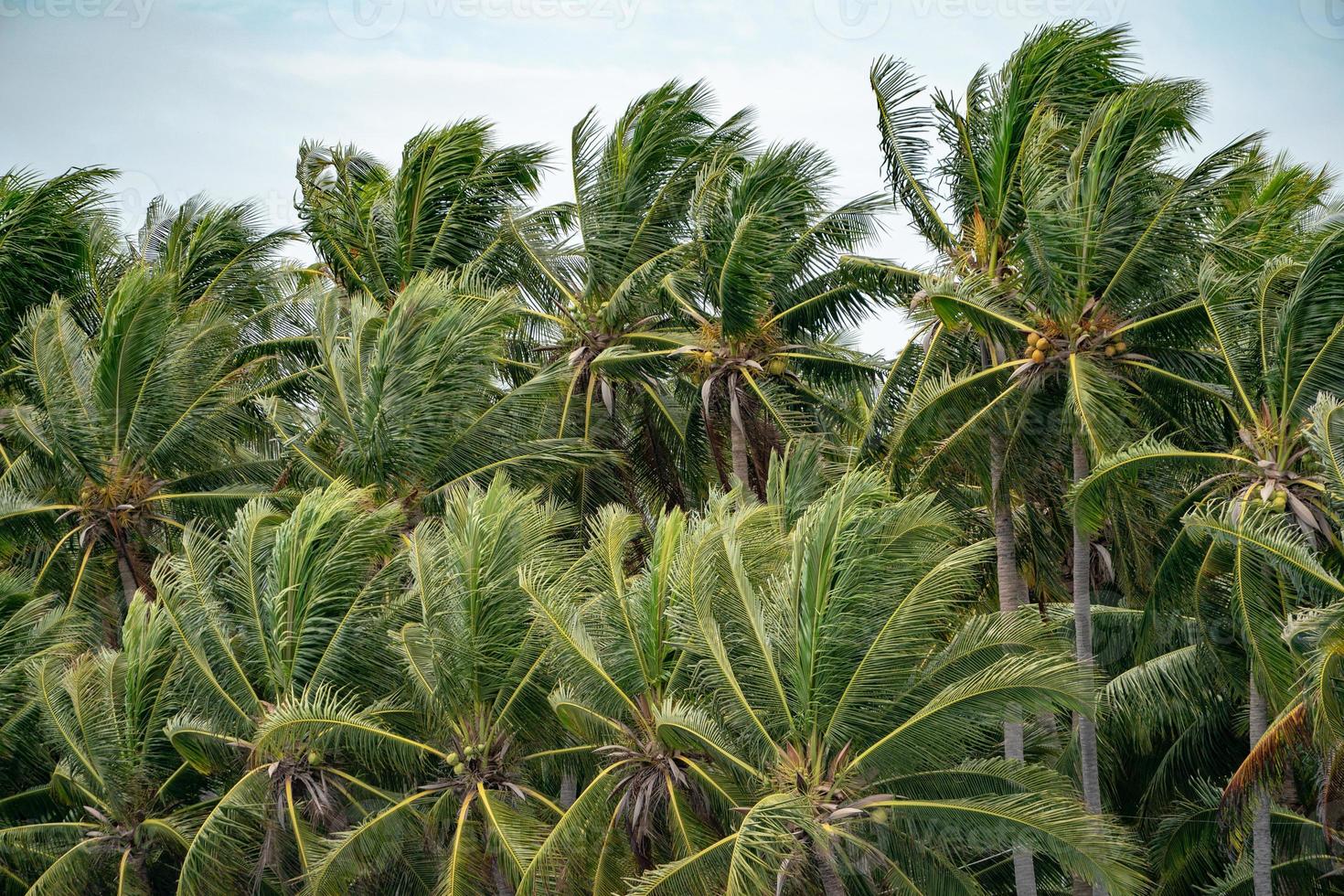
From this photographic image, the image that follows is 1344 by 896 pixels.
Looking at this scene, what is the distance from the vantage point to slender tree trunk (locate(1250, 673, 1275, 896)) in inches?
754

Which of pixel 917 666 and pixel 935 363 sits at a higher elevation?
pixel 935 363

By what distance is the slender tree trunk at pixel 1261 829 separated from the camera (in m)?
19.2

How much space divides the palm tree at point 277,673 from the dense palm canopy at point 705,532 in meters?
0.08

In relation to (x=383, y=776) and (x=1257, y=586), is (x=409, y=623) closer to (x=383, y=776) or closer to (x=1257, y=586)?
(x=383, y=776)

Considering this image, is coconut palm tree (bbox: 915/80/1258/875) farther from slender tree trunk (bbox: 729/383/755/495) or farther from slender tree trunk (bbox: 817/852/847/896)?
slender tree trunk (bbox: 817/852/847/896)

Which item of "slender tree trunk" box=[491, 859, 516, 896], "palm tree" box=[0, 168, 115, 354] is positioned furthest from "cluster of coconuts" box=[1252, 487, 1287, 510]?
"palm tree" box=[0, 168, 115, 354]

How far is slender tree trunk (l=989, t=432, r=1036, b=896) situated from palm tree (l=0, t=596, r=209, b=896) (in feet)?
37.3

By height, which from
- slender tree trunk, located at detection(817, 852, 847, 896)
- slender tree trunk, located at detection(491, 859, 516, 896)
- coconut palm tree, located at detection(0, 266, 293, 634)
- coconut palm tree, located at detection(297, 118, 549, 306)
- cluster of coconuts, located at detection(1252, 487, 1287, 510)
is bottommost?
slender tree trunk, located at detection(491, 859, 516, 896)

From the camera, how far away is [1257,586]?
17.2 meters

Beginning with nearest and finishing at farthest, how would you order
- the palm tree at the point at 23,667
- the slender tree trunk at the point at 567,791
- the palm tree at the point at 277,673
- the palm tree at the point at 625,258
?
the palm tree at the point at 277,673
the slender tree trunk at the point at 567,791
the palm tree at the point at 23,667
the palm tree at the point at 625,258

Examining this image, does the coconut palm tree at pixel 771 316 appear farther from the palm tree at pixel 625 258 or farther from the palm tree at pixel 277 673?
the palm tree at pixel 277 673

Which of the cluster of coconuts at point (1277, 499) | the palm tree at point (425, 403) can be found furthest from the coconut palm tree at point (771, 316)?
the cluster of coconuts at point (1277, 499)

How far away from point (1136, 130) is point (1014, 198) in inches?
95.6

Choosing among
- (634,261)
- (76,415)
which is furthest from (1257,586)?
(76,415)
